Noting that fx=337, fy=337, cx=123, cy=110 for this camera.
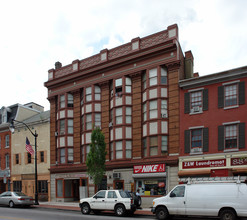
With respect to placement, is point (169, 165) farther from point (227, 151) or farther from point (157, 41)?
point (157, 41)

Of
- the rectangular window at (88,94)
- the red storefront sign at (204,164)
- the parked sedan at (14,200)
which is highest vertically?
the rectangular window at (88,94)

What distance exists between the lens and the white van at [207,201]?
52.8ft

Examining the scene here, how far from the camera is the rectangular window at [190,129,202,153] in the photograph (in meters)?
26.0

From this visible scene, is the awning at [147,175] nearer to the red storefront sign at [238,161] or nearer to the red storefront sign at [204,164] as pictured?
the red storefront sign at [204,164]

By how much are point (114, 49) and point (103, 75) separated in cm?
268

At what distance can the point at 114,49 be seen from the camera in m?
31.9

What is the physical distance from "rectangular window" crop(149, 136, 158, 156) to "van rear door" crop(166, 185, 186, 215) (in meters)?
9.88

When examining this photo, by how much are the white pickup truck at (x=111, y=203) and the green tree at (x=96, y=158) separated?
5515 millimetres

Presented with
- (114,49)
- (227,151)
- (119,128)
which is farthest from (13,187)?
(227,151)

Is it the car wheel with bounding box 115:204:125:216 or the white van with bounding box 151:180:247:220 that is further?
the car wheel with bounding box 115:204:125:216

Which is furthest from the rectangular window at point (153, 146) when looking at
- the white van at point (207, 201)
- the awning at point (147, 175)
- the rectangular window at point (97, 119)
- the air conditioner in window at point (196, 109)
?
the white van at point (207, 201)

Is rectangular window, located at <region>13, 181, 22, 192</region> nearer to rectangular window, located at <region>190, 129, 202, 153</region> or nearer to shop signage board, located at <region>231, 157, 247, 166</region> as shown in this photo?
rectangular window, located at <region>190, 129, 202, 153</region>

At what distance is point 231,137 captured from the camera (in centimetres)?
2462

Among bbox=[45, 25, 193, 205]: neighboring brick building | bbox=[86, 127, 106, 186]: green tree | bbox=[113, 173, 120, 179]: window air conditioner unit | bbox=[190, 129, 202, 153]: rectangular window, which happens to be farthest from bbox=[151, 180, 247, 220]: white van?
bbox=[113, 173, 120, 179]: window air conditioner unit
